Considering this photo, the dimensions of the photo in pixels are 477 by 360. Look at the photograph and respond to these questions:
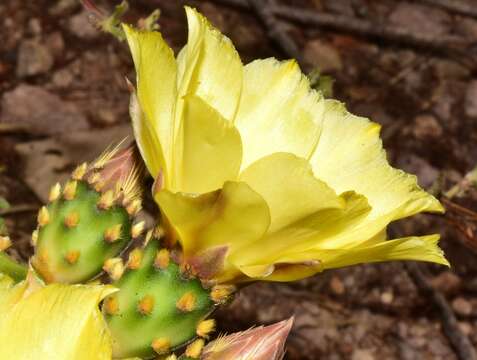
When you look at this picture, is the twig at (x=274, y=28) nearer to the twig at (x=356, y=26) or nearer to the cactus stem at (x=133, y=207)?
the twig at (x=356, y=26)

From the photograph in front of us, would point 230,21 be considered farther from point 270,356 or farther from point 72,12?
point 270,356

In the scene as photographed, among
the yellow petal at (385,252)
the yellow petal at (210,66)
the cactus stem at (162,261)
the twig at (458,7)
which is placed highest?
the yellow petal at (210,66)

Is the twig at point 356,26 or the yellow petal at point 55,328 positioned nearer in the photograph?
the yellow petal at point 55,328

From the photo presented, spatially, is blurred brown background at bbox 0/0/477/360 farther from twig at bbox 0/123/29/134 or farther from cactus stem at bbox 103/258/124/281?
cactus stem at bbox 103/258/124/281

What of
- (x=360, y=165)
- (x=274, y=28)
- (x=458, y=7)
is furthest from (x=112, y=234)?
(x=458, y=7)

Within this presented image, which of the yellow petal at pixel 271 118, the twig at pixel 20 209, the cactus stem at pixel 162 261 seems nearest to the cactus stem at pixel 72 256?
the cactus stem at pixel 162 261

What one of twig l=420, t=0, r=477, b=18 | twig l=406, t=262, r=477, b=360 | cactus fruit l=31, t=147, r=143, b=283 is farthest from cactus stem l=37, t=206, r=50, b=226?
twig l=420, t=0, r=477, b=18

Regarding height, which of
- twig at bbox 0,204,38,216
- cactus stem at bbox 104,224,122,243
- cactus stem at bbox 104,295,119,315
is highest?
cactus stem at bbox 104,224,122,243

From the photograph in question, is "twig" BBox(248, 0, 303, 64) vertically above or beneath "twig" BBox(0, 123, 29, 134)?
above
